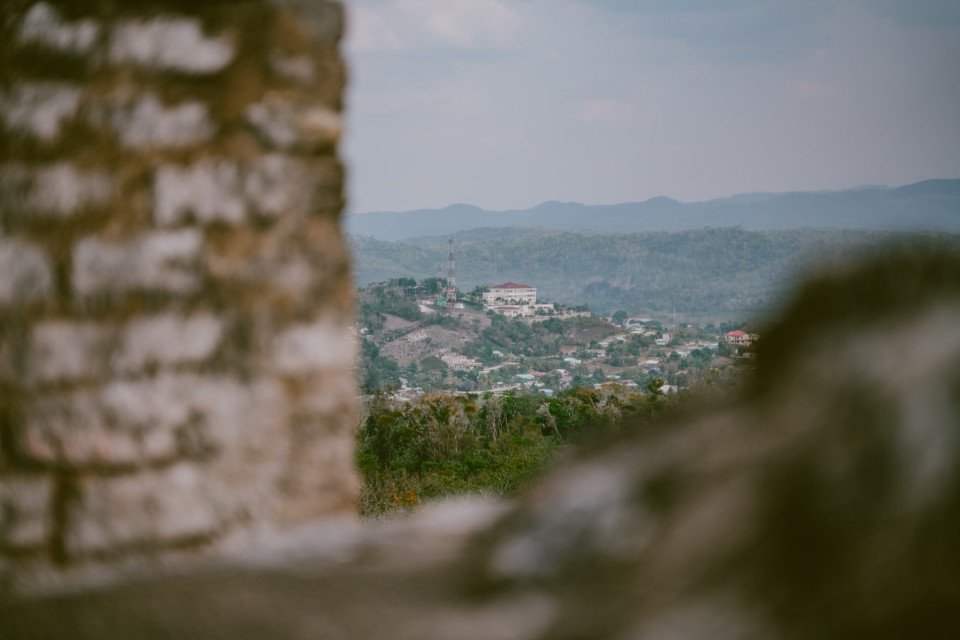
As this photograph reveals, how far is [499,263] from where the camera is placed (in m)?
39.7

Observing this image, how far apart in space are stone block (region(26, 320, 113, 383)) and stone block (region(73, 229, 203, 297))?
0.07m

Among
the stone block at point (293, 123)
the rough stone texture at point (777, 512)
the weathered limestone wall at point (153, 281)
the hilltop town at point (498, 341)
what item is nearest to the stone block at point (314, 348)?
the weathered limestone wall at point (153, 281)

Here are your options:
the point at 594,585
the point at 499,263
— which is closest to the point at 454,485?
the point at 594,585

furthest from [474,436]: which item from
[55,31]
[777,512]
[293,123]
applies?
[777,512]

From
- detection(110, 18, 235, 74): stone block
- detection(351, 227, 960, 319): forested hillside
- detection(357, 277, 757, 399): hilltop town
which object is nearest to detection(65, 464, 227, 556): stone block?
detection(110, 18, 235, 74): stone block

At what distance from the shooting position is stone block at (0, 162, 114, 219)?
5.11 ft

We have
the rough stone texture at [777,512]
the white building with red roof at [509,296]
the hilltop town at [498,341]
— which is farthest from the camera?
the white building with red roof at [509,296]

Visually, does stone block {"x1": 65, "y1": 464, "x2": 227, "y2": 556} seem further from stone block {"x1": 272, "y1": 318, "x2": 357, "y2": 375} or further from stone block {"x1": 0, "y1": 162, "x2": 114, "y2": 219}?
stone block {"x1": 0, "y1": 162, "x2": 114, "y2": 219}

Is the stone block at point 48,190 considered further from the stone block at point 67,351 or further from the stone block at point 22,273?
the stone block at point 67,351

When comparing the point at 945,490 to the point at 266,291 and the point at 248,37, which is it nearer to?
the point at 266,291

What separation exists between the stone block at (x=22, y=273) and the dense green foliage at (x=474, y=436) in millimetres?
4775

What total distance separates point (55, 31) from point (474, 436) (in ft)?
22.2

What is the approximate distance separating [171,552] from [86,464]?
22 centimetres

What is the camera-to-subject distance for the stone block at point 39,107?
1564mm
